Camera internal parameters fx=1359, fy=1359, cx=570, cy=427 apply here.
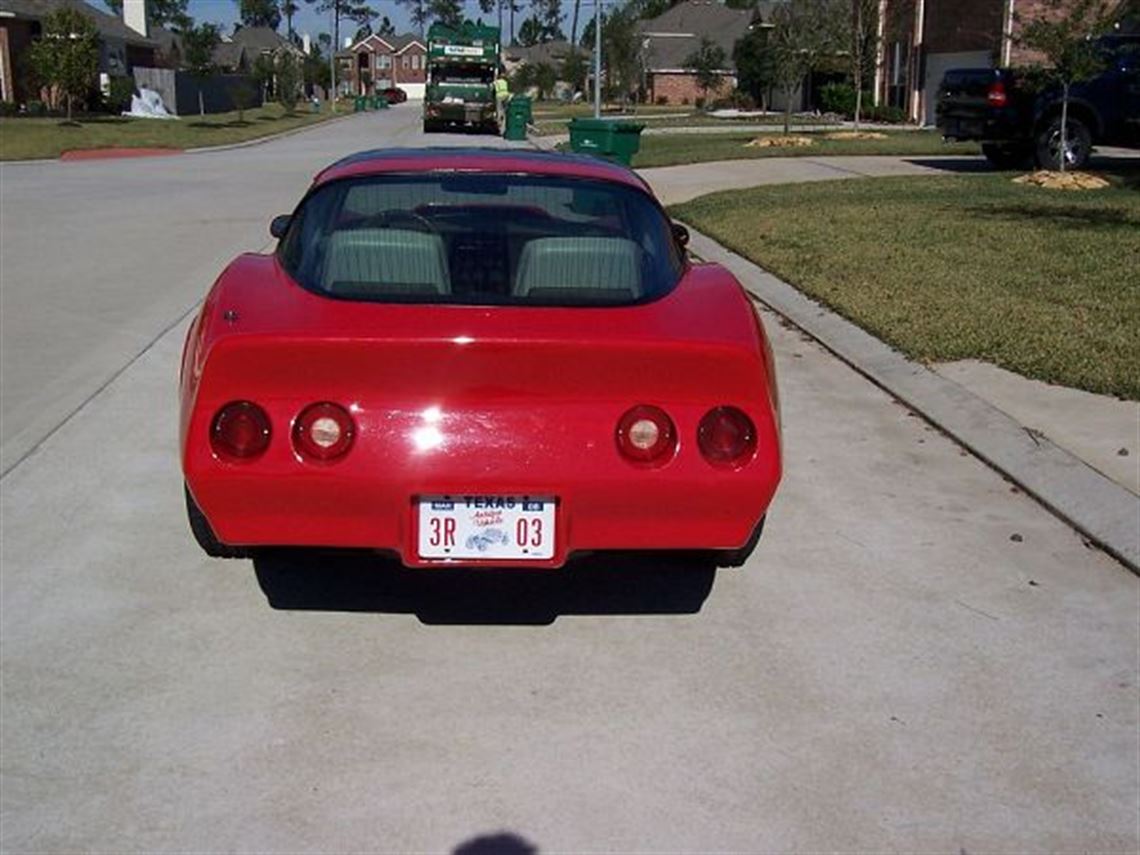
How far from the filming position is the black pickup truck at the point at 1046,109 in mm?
18688

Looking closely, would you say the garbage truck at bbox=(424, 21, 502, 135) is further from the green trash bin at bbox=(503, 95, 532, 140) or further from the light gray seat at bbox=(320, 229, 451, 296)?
the light gray seat at bbox=(320, 229, 451, 296)

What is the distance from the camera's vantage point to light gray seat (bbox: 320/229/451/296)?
449 centimetres

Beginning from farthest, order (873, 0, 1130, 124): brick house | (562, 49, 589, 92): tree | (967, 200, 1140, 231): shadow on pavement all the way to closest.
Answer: (562, 49, 589, 92): tree < (873, 0, 1130, 124): brick house < (967, 200, 1140, 231): shadow on pavement

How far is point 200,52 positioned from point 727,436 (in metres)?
74.1

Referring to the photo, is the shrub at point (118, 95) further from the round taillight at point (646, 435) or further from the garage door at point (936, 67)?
the round taillight at point (646, 435)

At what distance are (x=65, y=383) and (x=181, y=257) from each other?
567 centimetres

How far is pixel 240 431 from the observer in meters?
3.86

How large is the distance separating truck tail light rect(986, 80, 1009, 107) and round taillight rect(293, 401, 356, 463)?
57.6ft

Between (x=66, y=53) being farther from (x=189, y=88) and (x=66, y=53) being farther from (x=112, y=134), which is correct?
(x=189, y=88)

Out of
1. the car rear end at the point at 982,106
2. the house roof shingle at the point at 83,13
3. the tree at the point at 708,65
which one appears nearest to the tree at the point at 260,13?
the house roof shingle at the point at 83,13

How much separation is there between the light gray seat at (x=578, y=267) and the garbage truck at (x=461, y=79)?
142 feet

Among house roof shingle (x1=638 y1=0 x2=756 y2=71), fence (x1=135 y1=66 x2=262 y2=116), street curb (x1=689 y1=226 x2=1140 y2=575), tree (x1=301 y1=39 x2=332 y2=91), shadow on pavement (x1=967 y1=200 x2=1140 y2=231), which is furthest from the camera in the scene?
tree (x1=301 y1=39 x2=332 y2=91)

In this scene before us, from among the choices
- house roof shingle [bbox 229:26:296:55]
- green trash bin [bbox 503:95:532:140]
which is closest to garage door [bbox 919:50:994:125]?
green trash bin [bbox 503:95:532:140]

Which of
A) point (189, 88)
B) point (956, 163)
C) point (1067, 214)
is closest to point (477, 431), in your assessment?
point (1067, 214)
